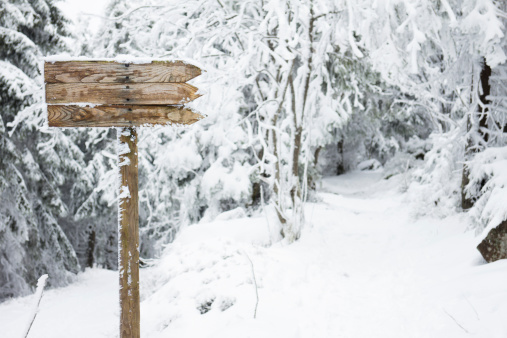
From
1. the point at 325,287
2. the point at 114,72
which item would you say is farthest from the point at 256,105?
the point at 114,72

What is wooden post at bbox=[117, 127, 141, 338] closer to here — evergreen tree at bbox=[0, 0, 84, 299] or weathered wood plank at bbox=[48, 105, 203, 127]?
weathered wood plank at bbox=[48, 105, 203, 127]

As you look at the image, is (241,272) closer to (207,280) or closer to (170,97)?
(207,280)

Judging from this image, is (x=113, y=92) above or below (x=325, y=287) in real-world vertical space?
above

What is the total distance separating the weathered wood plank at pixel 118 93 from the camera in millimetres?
2857

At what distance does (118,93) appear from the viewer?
2.90 m

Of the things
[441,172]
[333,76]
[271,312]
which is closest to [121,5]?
[333,76]

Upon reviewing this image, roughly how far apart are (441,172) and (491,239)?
14.4ft

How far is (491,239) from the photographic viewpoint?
4.89m

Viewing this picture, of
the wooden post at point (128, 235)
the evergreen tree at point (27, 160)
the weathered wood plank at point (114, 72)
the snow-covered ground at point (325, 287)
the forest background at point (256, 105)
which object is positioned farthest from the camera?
the evergreen tree at point (27, 160)

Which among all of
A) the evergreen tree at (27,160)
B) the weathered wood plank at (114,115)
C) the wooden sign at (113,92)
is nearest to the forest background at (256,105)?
the evergreen tree at (27,160)

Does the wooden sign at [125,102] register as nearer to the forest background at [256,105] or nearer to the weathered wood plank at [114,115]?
the weathered wood plank at [114,115]

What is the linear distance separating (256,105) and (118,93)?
10037mm

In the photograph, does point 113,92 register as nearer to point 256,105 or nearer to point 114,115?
point 114,115

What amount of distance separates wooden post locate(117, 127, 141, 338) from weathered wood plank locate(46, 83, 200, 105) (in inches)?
11.3
